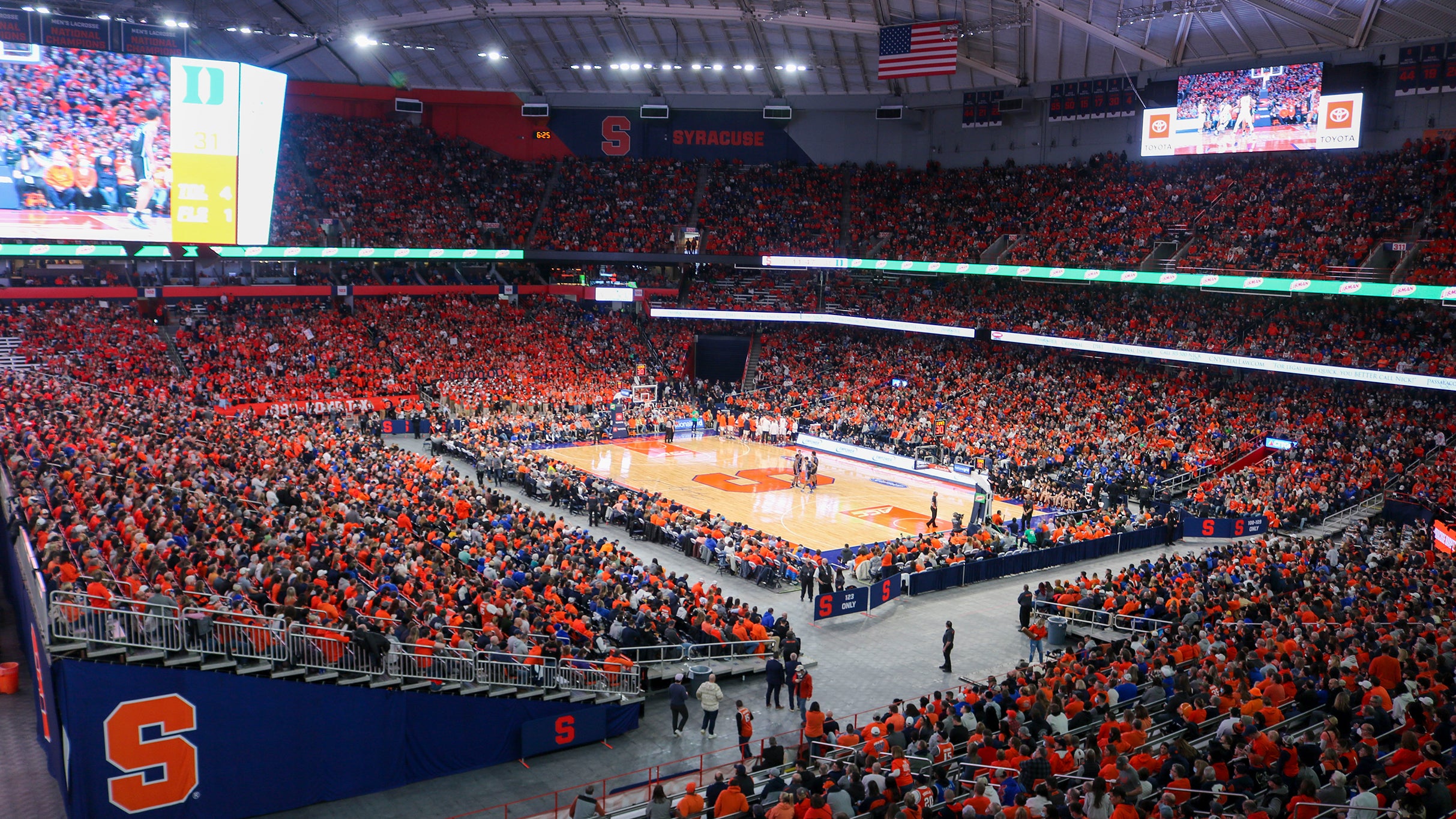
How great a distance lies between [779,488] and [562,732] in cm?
2087

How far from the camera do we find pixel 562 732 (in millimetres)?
15578

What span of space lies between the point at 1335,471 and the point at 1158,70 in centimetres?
2089

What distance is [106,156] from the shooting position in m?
28.5

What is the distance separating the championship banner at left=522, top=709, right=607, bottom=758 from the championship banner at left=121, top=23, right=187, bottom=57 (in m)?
23.5

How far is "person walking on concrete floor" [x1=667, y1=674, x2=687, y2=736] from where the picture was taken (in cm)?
1611

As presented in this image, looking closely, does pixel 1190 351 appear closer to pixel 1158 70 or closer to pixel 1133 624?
pixel 1158 70

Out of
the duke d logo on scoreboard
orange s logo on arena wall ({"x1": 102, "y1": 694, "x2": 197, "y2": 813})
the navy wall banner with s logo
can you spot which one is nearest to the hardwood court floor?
the navy wall banner with s logo

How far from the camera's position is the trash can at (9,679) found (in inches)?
640

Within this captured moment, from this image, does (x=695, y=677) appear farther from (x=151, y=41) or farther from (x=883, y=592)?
(x=151, y=41)

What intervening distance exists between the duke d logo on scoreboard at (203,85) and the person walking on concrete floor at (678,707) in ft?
74.2

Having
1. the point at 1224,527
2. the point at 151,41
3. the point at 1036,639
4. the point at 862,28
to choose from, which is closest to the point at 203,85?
the point at 151,41

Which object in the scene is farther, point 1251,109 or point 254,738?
point 1251,109

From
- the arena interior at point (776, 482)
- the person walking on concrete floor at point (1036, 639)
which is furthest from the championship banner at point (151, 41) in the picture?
the person walking on concrete floor at point (1036, 639)

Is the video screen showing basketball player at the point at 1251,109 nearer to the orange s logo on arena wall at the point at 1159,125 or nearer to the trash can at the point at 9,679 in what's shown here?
the orange s logo on arena wall at the point at 1159,125
